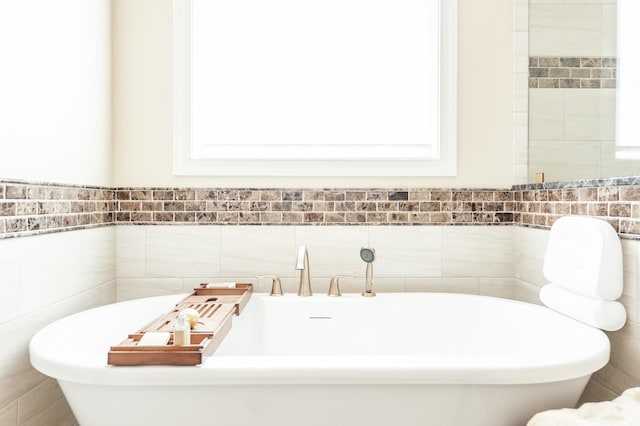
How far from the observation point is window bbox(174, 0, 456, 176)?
2.17 metres

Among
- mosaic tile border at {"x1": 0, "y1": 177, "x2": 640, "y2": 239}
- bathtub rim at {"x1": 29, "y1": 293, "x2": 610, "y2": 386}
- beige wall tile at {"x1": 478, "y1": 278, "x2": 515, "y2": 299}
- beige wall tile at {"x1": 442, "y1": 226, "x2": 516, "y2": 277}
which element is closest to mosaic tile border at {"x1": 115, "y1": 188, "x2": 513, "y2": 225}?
mosaic tile border at {"x1": 0, "y1": 177, "x2": 640, "y2": 239}

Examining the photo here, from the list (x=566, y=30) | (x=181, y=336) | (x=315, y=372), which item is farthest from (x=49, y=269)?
(x=566, y=30)

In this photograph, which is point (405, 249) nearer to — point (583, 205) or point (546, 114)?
point (583, 205)

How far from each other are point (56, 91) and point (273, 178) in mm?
970

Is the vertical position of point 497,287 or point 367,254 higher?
point 367,254

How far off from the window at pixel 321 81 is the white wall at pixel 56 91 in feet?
1.40

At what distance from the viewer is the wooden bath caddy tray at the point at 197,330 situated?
1111mm

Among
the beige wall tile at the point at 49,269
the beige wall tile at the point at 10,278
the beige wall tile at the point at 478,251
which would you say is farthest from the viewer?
the beige wall tile at the point at 478,251

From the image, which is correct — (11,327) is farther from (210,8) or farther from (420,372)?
(210,8)

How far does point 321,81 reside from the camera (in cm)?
219

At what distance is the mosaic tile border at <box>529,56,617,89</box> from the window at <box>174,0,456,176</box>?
0.43m

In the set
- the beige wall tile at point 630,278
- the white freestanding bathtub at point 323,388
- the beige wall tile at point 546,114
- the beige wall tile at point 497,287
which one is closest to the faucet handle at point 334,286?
the beige wall tile at point 497,287

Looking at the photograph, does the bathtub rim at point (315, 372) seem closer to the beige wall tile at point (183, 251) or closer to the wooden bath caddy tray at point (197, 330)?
the wooden bath caddy tray at point (197, 330)

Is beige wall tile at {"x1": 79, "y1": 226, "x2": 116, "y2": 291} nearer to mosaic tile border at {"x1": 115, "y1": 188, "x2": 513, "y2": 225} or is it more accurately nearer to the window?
mosaic tile border at {"x1": 115, "y1": 188, "x2": 513, "y2": 225}
